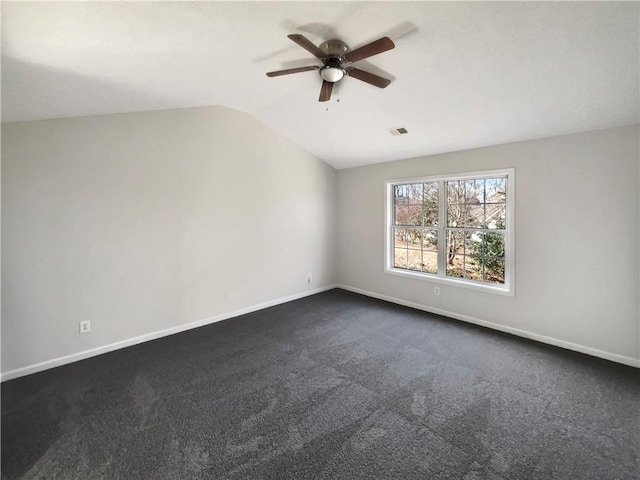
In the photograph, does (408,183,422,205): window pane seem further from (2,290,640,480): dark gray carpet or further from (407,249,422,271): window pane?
(2,290,640,480): dark gray carpet

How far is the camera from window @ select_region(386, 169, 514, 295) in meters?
3.52

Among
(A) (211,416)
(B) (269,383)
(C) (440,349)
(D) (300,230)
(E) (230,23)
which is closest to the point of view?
(E) (230,23)

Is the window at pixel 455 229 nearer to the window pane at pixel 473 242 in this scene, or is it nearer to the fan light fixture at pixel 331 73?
the window pane at pixel 473 242

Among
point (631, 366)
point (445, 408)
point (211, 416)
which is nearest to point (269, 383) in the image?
point (211, 416)

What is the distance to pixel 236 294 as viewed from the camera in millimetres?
4023

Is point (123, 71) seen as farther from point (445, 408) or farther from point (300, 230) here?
point (445, 408)

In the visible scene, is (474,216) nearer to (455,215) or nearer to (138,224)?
(455,215)

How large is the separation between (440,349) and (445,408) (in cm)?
100

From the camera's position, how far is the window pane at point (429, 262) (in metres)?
4.24

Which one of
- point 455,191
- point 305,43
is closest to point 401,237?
point 455,191

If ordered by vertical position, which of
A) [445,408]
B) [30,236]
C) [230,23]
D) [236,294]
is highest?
[230,23]

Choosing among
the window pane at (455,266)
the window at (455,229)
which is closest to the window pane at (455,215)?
the window at (455,229)

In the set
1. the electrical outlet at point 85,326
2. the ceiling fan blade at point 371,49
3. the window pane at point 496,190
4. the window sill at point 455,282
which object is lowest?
the electrical outlet at point 85,326

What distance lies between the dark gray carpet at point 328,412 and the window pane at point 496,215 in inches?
54.2
